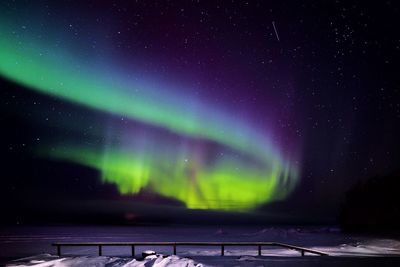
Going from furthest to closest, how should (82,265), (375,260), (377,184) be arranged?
(377,184) → (375,260) → (82,265)

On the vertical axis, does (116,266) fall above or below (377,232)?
above

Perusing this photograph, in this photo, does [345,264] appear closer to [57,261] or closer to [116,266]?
[116,266]

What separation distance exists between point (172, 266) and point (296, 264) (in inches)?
176

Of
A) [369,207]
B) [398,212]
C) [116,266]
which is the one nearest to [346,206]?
[369,207]

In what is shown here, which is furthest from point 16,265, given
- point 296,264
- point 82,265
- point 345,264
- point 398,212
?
point 398,212

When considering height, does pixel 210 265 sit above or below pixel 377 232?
above

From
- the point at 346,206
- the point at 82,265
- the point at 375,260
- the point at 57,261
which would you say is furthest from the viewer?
the point at 346,206

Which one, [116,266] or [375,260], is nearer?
[116,266]

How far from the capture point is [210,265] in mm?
13633

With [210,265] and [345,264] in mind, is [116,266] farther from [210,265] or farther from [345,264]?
[345,264]

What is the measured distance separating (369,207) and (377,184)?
18.3ft

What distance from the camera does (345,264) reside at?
13.7 metres

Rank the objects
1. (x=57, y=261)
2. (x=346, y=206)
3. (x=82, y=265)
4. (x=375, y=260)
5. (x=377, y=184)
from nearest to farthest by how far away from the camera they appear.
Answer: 1. (x=82, y=265)
2. (x=57, y=261)
3. (x=375, y=260)
4. (x=377, y=184)
5. (x=346, y=206)

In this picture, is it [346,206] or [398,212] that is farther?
[346,206]
